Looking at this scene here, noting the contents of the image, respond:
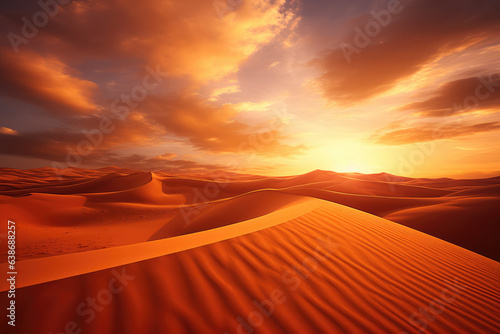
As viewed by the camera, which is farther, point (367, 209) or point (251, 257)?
point (367, 209)

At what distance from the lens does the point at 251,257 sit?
9.16ft

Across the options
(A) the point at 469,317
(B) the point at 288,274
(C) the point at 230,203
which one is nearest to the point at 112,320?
(B) the point at 288,274

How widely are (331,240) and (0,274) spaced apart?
4640 mm

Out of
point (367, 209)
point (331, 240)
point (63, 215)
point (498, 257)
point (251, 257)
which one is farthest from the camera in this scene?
point (367, 209)

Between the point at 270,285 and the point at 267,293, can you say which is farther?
the point at 270,285

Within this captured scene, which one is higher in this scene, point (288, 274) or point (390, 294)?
point (288, 274)

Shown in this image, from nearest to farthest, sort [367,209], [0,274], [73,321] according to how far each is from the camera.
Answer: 1. [73,321]
2. [0,274]
3. [367,209]

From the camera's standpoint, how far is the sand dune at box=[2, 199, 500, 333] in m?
1.70

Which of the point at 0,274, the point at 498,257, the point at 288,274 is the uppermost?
the point at 0,274

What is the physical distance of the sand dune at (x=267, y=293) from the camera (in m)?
1.70

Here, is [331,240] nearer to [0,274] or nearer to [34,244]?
[0,274]

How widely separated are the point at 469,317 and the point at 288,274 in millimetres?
2525

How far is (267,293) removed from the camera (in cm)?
221

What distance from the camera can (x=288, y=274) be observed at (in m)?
2.60
